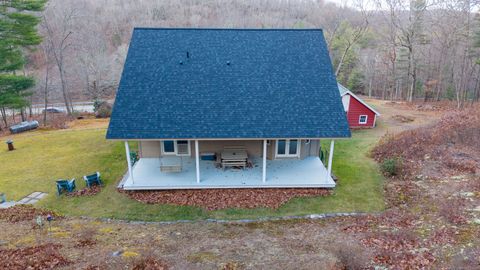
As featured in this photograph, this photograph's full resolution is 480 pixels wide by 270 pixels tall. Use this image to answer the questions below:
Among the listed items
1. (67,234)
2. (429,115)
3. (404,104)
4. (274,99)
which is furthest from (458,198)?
(404,104)

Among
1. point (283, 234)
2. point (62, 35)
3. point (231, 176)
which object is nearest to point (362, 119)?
point (231, 176)

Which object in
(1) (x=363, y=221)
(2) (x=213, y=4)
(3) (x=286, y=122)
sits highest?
(2) (x=213, y=4)

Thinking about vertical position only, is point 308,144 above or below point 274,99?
below

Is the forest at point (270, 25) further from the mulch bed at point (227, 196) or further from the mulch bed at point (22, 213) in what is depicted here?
the mulch bed at point (227, 196)

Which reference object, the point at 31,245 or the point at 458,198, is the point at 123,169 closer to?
the point at 31,245

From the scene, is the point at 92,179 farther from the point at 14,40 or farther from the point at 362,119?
the point at 362,119

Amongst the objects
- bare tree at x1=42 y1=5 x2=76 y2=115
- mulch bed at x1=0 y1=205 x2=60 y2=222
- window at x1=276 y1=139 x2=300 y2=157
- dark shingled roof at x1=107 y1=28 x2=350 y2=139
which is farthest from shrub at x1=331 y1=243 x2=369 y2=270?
bare tree at x1=42 y1=5 x2=76 y2=115
